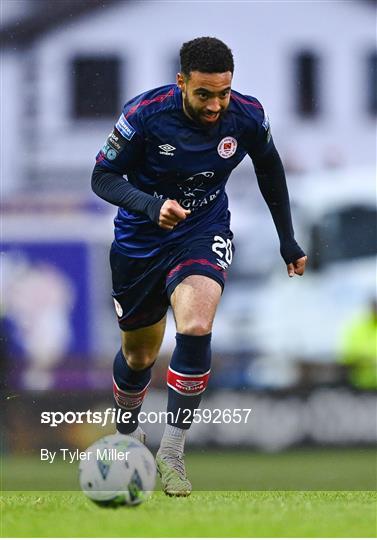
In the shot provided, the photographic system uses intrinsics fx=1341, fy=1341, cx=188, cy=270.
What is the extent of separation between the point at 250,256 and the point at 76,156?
5.93 ft

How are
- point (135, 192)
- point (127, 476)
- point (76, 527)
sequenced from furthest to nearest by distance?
point (135, 192) → point (127, 476) → point (76, 527)

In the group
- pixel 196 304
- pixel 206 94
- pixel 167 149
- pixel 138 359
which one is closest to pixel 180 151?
pixel 167 149

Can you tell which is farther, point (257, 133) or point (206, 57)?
point (257, 133)

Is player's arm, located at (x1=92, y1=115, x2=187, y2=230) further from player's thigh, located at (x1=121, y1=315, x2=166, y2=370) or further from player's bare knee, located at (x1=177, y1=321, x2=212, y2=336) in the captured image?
player's thigh, located at (x1=121, y1=315, x2=166, y2=370)

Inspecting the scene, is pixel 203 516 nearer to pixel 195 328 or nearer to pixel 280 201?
pixel 195 328

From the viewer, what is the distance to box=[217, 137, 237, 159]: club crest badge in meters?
6.05

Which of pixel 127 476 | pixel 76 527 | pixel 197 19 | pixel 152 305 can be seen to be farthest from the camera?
pixel 197 19

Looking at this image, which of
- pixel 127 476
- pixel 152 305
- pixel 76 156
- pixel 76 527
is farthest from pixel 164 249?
pixel 76 156

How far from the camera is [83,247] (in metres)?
11.5

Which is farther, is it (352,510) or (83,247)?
(83,247)

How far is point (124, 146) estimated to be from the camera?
19.7 ft

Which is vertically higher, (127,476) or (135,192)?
(135,192)

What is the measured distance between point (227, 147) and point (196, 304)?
2.53 feet

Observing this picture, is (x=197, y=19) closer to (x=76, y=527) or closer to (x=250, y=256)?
(x=250, y=256)
